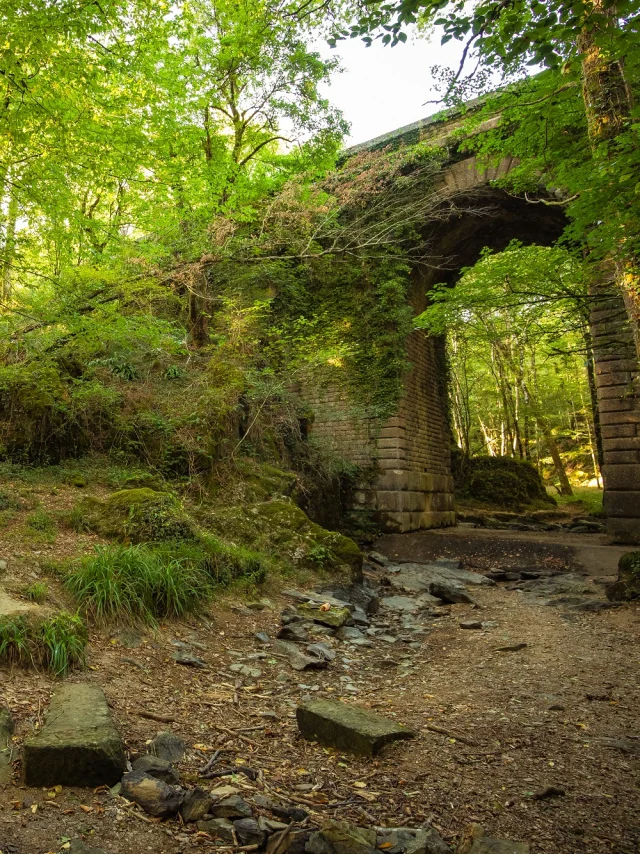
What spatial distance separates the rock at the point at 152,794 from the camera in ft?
6.49

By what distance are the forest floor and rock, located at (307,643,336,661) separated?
0.10 metres

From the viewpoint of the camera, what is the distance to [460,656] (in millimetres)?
4527

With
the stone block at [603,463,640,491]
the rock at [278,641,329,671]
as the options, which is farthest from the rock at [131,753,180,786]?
the stone block at [603,463,640,491]

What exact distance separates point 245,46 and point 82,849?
10.5 meters

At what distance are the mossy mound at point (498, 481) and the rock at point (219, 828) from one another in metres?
16.7

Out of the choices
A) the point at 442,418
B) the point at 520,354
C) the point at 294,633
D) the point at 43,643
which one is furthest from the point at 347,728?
the point at 520,354

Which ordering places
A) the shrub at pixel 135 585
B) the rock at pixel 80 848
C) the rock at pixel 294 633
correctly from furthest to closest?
1. the rock at pixel 294 633
2. the shrub at pixel 135 585
3. the rock at pixel 80 848

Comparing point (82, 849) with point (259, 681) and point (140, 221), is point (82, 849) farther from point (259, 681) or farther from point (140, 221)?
point (140, 221)

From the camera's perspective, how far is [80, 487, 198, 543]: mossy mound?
535 centimetres

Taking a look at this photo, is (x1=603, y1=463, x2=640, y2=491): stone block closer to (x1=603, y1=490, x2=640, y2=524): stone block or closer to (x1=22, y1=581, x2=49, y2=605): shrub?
(x1=603, y1=490, x2=640, y2=524): stone block

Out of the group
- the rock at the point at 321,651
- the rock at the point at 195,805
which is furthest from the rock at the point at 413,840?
the rock at the point at 321,651

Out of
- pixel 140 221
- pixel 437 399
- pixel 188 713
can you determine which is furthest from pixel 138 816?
pixel 437 399

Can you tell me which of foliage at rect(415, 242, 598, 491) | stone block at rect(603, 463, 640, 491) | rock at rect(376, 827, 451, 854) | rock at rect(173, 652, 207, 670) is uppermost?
foliage at rect(415, 242, 598, 491)

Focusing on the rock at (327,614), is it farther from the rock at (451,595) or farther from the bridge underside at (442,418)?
the bridge underside at (442,418)
